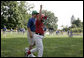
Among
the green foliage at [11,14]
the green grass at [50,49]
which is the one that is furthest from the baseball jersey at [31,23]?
the green foliage at [11,14]

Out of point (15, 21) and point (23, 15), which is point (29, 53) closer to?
point (15, 21)

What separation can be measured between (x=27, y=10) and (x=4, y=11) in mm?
11135

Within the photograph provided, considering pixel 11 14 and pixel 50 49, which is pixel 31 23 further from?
pixel 11 14

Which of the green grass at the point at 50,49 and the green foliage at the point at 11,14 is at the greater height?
the green foliage at the point at 11,14

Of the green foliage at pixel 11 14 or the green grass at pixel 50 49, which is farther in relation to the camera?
the green foliage at pixel 11 14

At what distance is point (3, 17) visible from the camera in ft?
222

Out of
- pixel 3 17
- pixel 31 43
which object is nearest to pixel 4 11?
pixel 3 17

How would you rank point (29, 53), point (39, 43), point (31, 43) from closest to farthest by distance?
point (39, 43) < point (29, 53) < point (31, 43)

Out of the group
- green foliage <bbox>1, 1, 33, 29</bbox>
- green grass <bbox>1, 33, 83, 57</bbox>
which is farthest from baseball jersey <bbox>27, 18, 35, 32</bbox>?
green foliage <bbox>1, 1, 33, 29</bbox>

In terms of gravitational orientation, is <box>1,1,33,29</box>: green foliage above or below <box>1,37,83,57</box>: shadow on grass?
above

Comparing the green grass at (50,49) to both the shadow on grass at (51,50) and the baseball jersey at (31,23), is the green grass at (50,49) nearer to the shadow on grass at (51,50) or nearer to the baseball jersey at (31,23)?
the shadow on grass at (51,50)

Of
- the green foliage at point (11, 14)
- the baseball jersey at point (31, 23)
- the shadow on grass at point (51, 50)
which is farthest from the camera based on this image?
the green foliage at point (11, 14)

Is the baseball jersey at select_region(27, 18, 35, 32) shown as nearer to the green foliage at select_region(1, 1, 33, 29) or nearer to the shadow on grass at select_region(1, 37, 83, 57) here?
the shadow on grass at select_region(1, 37, 83, 57)

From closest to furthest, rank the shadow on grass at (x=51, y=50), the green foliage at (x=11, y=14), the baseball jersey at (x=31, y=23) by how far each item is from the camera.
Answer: the baseball jersey at (x=31, y=23) < the shadow on grass at (x=51, y=50) < the green foliage at (x=11, y=14)
